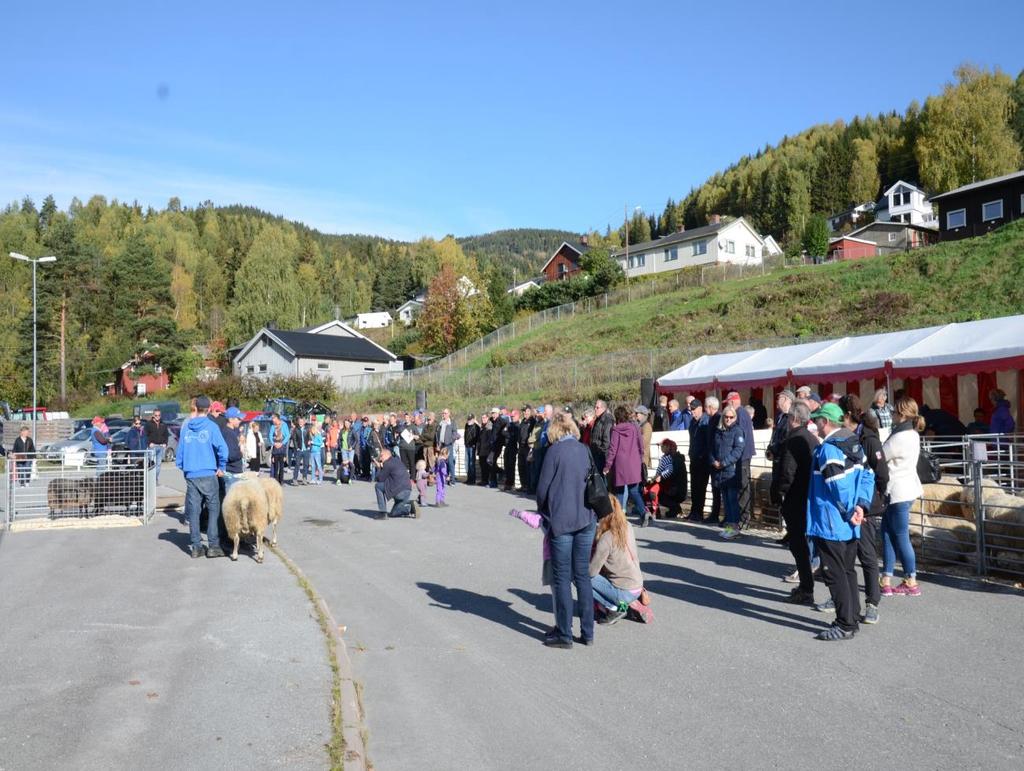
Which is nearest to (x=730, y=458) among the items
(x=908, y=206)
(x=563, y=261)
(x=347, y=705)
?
(x=347, y=705)

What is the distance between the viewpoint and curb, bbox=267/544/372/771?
16.2ft

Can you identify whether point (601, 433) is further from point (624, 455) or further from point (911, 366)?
point (911, 366)

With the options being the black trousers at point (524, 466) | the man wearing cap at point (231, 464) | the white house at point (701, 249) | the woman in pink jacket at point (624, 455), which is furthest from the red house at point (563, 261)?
the man wearing cap at point (231, 464)

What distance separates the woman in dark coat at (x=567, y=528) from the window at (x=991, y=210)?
175 ft

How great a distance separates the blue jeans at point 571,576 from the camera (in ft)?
24.1

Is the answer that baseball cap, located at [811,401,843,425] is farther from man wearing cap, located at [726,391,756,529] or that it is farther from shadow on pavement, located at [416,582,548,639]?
man wearing cap, located at [726,391,756,529]

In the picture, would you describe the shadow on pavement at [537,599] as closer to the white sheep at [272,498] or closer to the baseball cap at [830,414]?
the baseball cap at [830,414]

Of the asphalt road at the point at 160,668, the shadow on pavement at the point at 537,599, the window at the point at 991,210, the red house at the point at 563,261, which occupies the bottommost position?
the shadow on pavement at the point at 537,599

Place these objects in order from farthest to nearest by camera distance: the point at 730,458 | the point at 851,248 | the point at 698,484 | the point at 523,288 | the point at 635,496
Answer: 1. the point at 523,288
2. the point at 851,248
3. the point at 698,484
4. the point at 635,496
5. the point at 730,458

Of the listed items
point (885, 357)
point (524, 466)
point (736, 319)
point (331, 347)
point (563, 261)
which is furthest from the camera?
point (563, 261)

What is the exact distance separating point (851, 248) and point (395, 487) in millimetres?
67584

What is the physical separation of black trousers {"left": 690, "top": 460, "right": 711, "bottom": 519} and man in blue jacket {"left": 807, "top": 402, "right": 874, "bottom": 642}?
6986 mm

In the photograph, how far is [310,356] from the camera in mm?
66250

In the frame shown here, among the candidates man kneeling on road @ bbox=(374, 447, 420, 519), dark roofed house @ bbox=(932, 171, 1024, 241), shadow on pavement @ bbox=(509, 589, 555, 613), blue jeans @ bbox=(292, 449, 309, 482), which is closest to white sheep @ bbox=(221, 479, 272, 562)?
shadow on pavement @ bbox=(509, 589, 555, 613)
